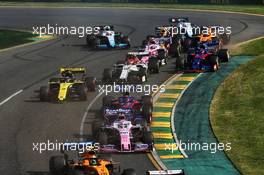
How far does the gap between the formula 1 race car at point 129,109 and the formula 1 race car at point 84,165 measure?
5.58 m

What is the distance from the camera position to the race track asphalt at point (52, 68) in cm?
2628

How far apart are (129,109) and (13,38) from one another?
32512 mm

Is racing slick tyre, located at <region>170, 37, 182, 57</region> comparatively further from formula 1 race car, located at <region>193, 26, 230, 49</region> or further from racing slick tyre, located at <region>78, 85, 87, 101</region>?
racing slick tyre, located at <region>78, 85, 87, 101</region>

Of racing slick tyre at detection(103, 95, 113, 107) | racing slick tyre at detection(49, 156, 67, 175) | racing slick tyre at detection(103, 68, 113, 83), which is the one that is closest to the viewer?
racing slick tyre at detection(49, 156, 67, 175)

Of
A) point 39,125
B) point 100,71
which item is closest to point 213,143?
point 39,125

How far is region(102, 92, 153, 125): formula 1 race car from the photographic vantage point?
2912cm

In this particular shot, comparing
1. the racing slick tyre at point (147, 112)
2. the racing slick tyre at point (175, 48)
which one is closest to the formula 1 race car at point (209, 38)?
the racing slick tyre at point (175, 48)

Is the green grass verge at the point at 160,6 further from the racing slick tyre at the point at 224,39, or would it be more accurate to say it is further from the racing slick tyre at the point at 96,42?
the racing slick tyre at the point at 96,42

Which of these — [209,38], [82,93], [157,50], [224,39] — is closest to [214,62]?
[157,50]

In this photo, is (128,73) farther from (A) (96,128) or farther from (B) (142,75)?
(A) (96,128)

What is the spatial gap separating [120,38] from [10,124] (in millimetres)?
22499

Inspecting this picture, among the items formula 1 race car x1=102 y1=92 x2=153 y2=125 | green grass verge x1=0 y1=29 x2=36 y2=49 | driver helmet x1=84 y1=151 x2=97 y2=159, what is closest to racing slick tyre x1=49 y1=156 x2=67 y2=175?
driver helmet x1=84 y1=151 x2=97 y2=159

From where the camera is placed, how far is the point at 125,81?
127ft

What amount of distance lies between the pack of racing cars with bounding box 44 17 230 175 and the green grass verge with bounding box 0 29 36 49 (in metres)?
7.72
